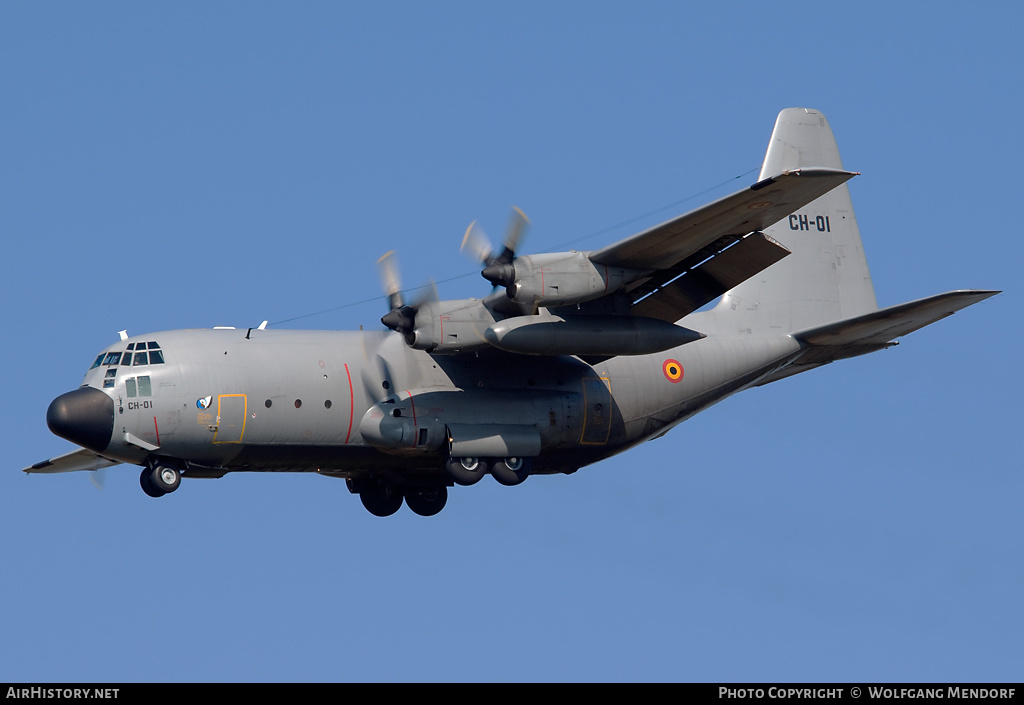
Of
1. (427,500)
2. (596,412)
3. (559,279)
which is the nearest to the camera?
(559,279)

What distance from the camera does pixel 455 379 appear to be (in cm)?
2330

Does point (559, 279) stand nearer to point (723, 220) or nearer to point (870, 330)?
point (723, 220)

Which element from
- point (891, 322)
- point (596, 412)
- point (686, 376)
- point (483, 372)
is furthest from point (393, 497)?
point (891, 322)

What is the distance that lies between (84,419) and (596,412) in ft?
24.9

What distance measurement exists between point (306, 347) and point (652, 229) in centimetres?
542

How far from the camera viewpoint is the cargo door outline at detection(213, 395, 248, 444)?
21.8 m

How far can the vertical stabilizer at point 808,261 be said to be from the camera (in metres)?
25.9

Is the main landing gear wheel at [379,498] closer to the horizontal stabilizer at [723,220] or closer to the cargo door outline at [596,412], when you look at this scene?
the cargo door outline at [596,412]

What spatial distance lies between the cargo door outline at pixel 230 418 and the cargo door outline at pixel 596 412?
526cm

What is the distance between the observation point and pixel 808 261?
86.9 feet

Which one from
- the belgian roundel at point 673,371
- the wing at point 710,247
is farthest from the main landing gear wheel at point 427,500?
the wing at point 710,247

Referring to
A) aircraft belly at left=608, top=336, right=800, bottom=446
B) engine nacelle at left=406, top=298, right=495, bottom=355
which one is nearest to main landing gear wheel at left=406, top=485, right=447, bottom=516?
aircraft belly at left=608, top=336, right=800, bottom=446
